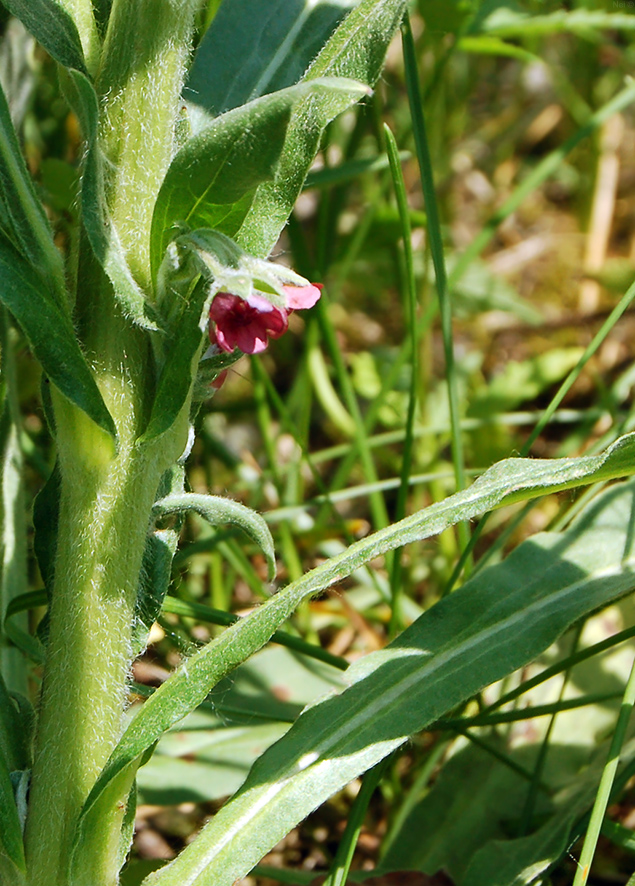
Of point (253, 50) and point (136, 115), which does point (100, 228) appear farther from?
point (253, 50)

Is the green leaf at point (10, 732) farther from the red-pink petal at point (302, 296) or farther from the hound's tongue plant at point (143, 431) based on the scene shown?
the red-pink petal at point (302, 296)

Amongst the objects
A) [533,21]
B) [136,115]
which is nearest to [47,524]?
[136,115]

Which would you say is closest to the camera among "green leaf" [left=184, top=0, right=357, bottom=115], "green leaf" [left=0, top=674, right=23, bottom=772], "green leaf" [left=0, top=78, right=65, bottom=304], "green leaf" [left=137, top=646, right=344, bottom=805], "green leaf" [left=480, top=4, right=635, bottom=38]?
"green leaf" [left=0, top=78, right=65, bottom=304]

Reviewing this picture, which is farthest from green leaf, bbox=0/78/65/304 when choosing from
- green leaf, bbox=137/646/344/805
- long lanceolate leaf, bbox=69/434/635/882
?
green leaf, bbox=137/646/344/805

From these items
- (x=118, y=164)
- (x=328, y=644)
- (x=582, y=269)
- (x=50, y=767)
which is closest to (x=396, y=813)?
(x=328, y=644)

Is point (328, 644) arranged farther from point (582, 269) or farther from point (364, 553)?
point (582, 269)

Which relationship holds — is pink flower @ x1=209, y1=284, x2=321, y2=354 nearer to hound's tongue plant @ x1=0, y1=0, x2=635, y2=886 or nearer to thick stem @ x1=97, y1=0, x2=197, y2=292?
hound's tongue plant @ x1=0, y1=0, x2=635, y2=886
